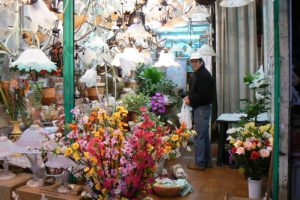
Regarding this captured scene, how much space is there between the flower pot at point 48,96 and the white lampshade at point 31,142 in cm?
94

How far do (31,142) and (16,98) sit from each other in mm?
663

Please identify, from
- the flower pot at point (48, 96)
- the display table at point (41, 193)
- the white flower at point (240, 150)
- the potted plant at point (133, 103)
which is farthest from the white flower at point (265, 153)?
the potted plant at point (133, 103)

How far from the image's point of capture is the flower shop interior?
1.85m

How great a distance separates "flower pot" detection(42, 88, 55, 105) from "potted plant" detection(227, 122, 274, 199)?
71.0 inches

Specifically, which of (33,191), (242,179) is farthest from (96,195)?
(242,179)

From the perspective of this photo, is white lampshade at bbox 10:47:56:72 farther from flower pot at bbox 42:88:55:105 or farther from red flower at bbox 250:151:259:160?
red flower at bbox 250:151:259:160

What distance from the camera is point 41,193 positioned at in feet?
Result: 7.15

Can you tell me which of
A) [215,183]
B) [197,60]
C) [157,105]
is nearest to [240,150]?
[215,183]

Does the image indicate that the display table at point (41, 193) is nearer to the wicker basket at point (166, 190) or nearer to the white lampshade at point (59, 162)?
the white lampshade at point (59, 162)

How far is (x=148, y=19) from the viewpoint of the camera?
3.95 m

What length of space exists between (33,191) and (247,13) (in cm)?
474

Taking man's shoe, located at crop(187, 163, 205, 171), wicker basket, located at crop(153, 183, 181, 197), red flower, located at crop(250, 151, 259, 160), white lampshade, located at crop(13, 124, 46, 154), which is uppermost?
white lampshade, located at crop(13, 124, 46, 154)

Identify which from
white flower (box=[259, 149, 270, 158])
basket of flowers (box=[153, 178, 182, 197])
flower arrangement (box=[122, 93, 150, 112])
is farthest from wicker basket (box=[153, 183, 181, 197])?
flower arrangement (box=[122, 93, 150, 112])

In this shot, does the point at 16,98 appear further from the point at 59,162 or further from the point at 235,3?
the point at 235,3
